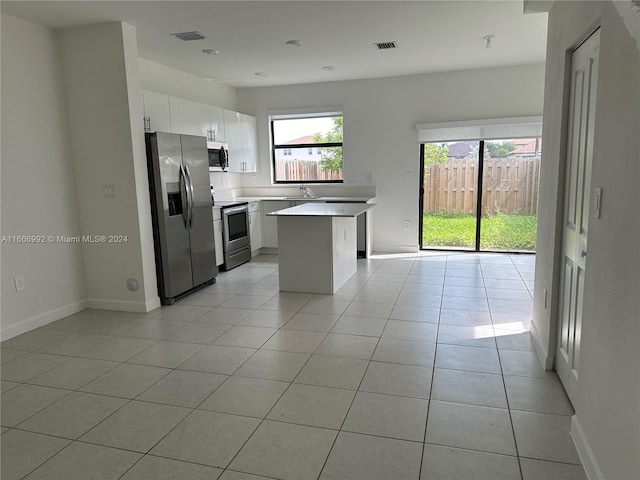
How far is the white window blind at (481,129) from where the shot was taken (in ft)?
19.6

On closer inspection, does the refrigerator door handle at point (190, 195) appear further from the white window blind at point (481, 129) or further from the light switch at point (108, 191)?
the white window blind at point (481, 129)

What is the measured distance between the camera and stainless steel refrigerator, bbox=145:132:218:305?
→ 4152 millimetres

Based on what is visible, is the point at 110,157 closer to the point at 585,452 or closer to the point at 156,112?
the point at 156,112

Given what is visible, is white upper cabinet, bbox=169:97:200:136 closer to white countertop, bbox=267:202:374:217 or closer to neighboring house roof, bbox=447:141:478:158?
white countertop, bbox=267:202:374:217

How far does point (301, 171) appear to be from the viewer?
7109 millimetres

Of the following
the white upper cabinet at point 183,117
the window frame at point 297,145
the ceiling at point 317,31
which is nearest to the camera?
the ceiling at point 317,31

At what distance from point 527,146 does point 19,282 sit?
6287 mm

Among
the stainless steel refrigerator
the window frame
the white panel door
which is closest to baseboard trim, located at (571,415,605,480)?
the white panel door

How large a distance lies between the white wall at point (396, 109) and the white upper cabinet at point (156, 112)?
8.20ft

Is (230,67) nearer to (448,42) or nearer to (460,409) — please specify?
(448,42)

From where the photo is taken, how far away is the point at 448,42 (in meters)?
4.58

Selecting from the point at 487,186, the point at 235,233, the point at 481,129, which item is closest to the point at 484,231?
the point at 487,186

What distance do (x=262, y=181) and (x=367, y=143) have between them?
1876mm

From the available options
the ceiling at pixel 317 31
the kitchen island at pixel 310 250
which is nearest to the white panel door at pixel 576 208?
the ceiling at pixel 317 31
